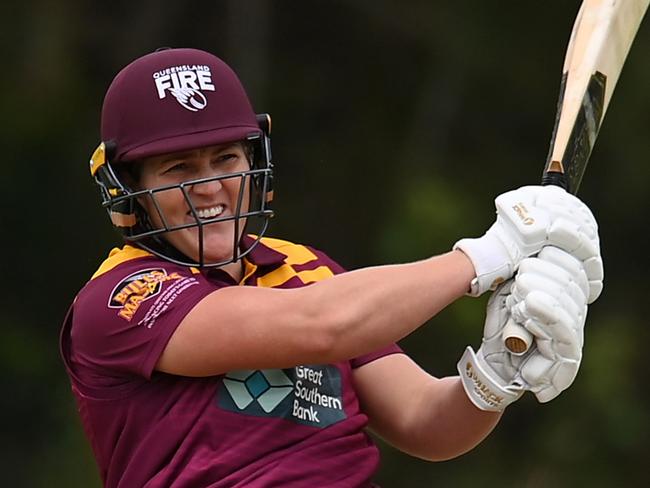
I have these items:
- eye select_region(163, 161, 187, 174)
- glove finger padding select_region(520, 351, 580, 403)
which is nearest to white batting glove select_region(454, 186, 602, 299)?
glove finger padding select_region(520, 351, 580, 403)

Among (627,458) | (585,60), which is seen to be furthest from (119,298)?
(627,458)

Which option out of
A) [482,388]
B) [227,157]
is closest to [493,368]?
[482,388]

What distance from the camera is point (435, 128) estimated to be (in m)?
8.02

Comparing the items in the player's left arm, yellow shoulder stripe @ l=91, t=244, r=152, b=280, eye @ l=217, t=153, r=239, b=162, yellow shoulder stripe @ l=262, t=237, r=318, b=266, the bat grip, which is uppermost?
the bat grip

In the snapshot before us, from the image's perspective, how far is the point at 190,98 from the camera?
3.66 metres

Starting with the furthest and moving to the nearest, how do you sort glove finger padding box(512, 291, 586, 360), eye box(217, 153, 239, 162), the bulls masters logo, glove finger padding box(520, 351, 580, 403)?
eye box(217, 153, 239, 162)
the bulls masters logo
glove finger padding box(520, 351, 580, 403)
glove finger padding box(512, 291, 586, 360)

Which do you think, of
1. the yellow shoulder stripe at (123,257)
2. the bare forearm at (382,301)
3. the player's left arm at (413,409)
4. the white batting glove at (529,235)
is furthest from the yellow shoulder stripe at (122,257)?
the white batting glove at (529,235)

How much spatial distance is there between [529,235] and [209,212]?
76 cm

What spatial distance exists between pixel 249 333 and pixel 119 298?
325 millimetres

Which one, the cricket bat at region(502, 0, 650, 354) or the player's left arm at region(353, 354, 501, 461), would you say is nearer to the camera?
the cricket bat at region(502, 0, 650, 354)

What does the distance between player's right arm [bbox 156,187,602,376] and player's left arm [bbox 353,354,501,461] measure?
0.50 meters

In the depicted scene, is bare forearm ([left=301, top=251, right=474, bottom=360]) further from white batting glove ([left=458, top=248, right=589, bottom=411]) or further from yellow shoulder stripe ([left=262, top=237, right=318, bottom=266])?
yellow shoulder stripe ([left=262, top=237, right=318, bottom=266])

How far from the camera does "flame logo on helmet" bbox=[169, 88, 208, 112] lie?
143 inches

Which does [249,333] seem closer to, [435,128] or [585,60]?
[585,60]
